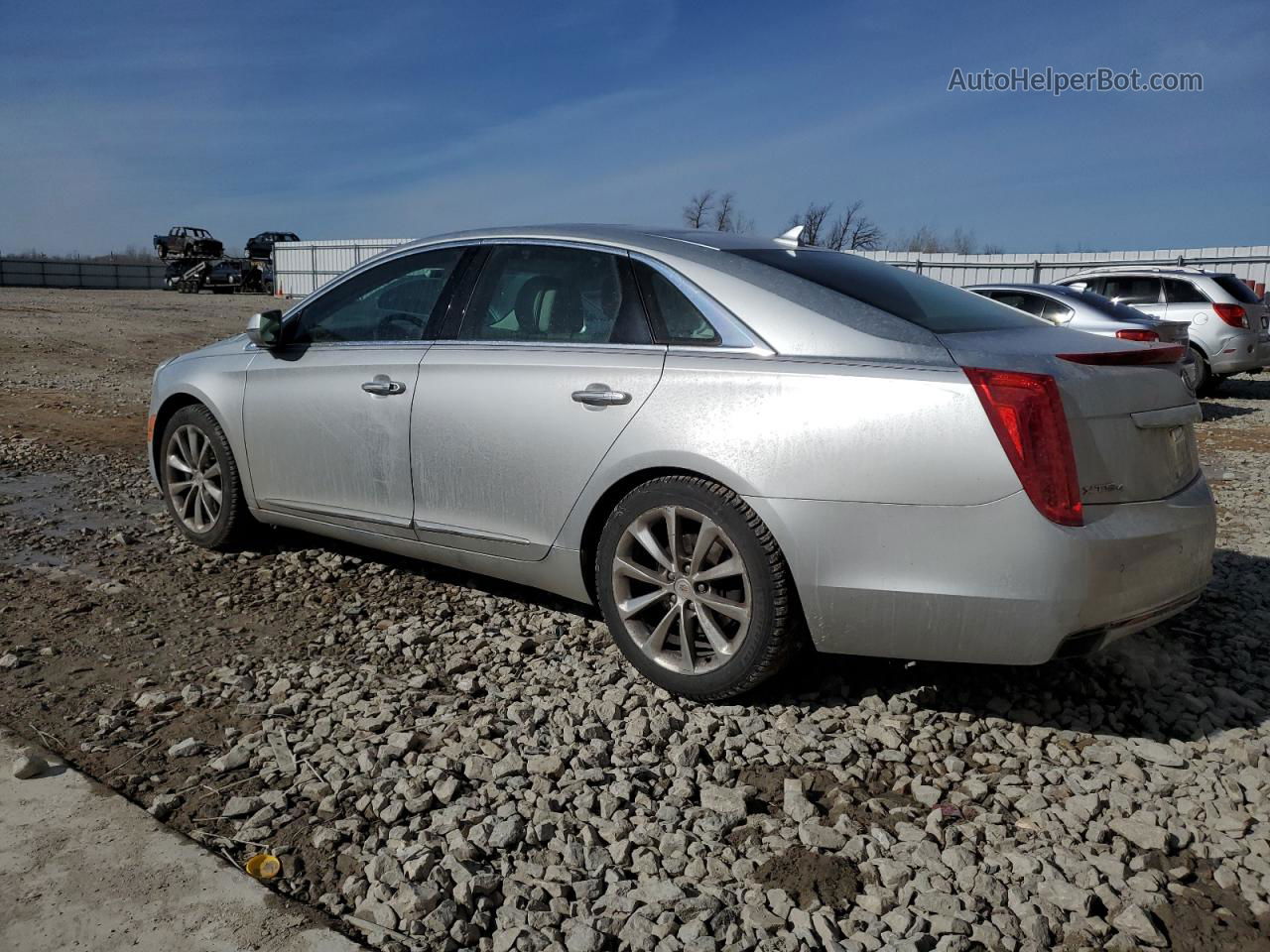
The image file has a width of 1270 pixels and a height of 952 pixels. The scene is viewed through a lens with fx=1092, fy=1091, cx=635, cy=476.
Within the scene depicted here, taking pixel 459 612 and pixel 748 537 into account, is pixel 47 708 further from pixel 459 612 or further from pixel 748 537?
pixel 748 537

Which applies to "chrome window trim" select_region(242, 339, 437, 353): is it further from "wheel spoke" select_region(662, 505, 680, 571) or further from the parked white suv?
the parked white suv

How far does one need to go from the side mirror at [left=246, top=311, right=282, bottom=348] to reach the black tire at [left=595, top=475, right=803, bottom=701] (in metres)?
2.21

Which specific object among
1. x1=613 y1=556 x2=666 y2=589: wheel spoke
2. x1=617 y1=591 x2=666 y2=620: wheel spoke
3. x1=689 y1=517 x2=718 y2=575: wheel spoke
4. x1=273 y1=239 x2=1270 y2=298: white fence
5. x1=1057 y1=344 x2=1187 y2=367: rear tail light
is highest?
Result: x1=273 y1=239 x2=1270 y2=298: white fence

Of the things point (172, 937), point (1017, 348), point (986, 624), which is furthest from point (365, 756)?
point (1017, 348)

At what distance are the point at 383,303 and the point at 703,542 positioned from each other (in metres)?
2.07

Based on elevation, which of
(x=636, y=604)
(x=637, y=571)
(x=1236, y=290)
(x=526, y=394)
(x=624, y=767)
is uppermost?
(x=1236, y=290)

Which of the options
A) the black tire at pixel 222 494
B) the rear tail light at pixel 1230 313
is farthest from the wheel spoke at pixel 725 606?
the rear tail light at pixel 1230 313

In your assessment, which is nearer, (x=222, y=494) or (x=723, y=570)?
(x=723, y=570)

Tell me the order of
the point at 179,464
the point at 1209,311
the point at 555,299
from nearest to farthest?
the point at 555,299
the point at 179,464
the point at 1209,311

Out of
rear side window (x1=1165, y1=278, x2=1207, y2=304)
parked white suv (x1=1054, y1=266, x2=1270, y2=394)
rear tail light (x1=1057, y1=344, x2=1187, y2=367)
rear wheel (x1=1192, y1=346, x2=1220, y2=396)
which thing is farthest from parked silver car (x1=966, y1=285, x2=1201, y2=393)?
rear tail light (x1=1057, y1=344, x2=1187, y2=367)

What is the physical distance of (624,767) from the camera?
129 inches

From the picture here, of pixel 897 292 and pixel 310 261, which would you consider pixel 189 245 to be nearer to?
pixel 310 261

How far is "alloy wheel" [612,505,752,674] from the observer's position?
348 centimetres

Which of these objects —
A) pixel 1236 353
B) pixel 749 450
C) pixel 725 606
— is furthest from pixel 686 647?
pixel 1236 353
